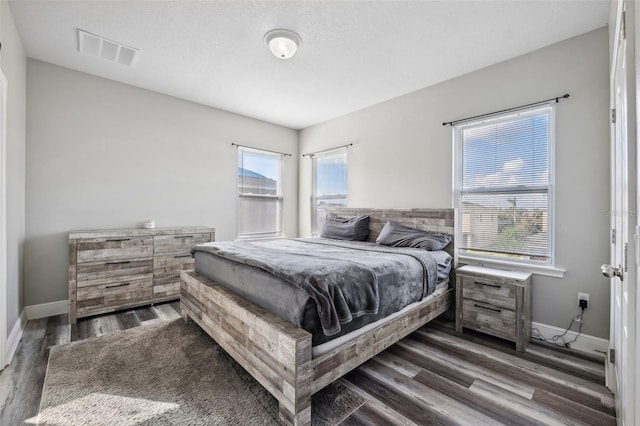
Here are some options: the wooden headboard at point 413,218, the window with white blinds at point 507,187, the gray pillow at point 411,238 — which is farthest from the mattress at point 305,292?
the window with white blinds at point 507,187

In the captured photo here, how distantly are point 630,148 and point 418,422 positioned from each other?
5.08ft

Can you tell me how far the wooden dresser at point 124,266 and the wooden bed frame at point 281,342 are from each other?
2.67ft

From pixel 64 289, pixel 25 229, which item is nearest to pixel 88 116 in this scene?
pixel 25 229

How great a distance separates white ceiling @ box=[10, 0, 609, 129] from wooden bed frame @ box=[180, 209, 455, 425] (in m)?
2.10

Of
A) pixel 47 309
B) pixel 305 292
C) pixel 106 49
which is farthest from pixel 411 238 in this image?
pixel 47 309

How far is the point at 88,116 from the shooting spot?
→ 126 inches

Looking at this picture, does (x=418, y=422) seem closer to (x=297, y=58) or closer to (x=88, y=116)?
(x=297, y=58)

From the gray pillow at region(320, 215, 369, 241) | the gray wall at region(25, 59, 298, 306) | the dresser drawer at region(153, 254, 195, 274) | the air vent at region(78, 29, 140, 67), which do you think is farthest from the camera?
the gray pillow at region(320, 215, 369, 241)

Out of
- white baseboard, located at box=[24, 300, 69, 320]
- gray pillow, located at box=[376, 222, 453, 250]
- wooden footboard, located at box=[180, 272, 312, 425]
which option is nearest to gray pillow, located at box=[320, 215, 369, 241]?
gray pillow, located at box=[376, 222, 453, 250]

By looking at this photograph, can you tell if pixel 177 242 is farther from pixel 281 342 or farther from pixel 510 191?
pixel 510 191

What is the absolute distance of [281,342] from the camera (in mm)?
1479

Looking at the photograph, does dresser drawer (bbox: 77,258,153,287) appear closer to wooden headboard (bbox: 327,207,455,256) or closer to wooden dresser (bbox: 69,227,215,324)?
wooden dresser (bbox: 69,227,215,324)

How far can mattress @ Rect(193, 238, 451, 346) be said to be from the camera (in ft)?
5.12

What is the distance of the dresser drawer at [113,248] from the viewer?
2.84m
